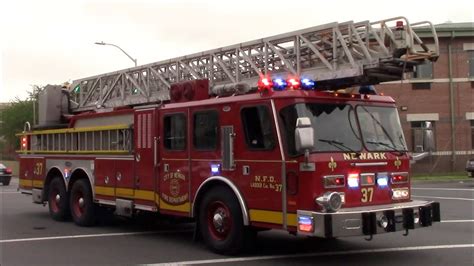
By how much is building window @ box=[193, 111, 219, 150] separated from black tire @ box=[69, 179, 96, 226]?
11.9ft

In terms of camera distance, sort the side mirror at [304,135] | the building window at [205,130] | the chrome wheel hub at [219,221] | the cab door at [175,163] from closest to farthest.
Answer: the side mirror at [304,135], the chrome wheel hub at [219,221], the building window at [205,130], the cab door at [175,163]

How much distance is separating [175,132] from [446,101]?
83.2 ft

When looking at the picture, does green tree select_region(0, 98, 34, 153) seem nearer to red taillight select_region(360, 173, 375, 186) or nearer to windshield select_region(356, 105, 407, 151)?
windshield select_region(356, 105, 407, 151)

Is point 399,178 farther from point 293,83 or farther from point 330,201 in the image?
point 293,83

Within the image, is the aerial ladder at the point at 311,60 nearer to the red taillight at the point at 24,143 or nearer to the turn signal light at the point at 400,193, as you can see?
the turn signal light at the point at 400,193

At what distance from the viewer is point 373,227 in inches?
282

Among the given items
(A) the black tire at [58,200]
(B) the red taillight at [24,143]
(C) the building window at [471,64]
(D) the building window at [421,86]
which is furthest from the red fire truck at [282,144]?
(C) the building window at [471,64]

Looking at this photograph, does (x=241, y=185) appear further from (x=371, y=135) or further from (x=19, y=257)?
(x=19, y=257)

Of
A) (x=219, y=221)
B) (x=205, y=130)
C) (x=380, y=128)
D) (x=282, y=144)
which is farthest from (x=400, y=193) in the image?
(x=205, y=130)

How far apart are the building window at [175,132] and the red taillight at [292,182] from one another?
7.33ft

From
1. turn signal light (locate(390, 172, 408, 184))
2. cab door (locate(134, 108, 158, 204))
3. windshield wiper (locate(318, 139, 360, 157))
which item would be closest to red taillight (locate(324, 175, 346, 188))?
windshield wiper (locate(318, 139, 360, 157))

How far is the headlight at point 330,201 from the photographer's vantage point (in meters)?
6.96

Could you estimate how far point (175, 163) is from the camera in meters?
9.08

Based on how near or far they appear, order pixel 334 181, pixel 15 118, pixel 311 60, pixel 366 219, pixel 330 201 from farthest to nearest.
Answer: pixel 15 118 < pixel 311 60 < pixel 334 181 < pixel 366 219 < pixel 330 201
